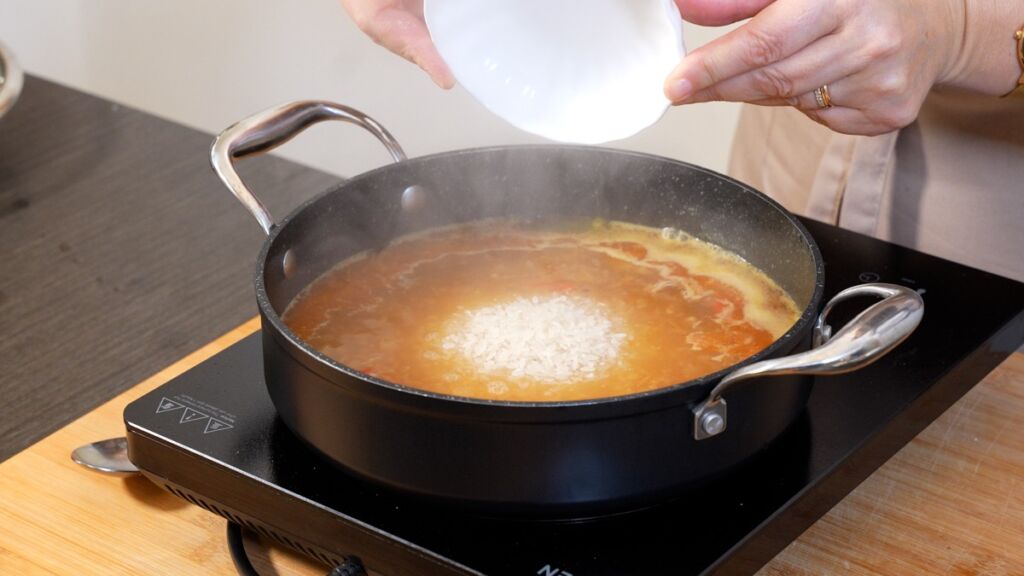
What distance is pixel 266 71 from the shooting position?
3.02 metres

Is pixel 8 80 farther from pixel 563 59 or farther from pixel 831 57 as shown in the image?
pixel 831 57

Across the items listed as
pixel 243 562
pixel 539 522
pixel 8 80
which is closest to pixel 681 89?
pixel 539 522

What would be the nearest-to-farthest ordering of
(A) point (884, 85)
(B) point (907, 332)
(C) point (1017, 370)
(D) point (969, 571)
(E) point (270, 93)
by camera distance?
1. (B) point (907, 332)
2. (D) point (969, 571)
3. (A) point (884, 85)
4. (C) point (1017, 370)
5. (E) point (270, 93)

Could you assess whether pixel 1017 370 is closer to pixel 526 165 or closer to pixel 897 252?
pixel 897 252

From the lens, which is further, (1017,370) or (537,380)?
(1017,370)

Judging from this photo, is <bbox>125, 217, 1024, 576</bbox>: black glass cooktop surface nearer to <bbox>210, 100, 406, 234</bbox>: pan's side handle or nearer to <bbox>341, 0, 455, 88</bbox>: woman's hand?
<bbox>210, 100, 406, 234</bbox>: pan's side handle

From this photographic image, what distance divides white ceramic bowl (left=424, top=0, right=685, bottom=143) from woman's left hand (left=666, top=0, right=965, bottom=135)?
0.19ft

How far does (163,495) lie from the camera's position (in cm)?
110

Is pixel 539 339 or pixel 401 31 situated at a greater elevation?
pixel 401 31

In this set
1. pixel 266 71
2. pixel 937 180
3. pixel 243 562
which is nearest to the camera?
pixel 243 562

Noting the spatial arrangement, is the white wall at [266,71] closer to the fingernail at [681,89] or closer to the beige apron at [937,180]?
the beige apron at [937,180]

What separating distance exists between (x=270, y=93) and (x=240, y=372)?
2.07 m

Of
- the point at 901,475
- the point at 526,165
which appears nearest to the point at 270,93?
the point at 526,165

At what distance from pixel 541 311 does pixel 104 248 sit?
81 centimetres
